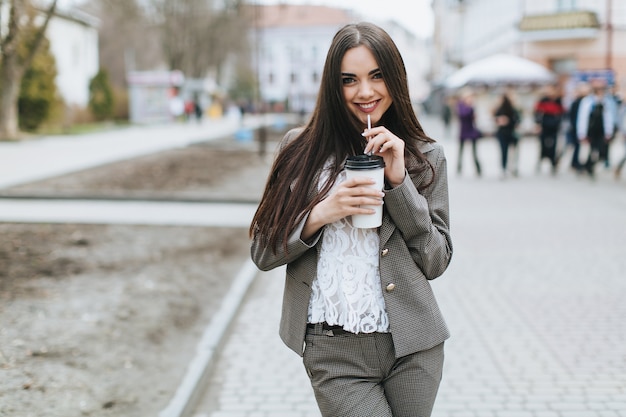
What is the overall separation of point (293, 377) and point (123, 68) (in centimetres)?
7609

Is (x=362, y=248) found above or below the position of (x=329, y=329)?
above

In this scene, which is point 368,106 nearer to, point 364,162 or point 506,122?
point 364,162

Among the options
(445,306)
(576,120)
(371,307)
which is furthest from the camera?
(576,120)

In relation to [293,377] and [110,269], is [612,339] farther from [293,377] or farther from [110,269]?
[110,269]

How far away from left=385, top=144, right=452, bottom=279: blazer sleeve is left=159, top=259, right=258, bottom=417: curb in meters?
2.25

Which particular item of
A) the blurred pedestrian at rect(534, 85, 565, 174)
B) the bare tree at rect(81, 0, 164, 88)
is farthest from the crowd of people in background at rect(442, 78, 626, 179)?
the bare tree at rect(81, 0, 164, 88)

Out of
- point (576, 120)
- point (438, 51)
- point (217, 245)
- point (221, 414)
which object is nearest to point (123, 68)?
point (438, 51)

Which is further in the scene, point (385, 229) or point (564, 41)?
point (564, 41)

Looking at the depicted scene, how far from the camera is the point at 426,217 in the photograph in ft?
7.08

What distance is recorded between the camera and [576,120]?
16.0 meters

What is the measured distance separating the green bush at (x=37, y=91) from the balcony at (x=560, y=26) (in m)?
20.5

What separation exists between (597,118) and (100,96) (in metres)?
34.8

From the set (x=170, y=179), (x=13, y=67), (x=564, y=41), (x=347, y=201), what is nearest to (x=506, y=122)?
(x=170, y=179)

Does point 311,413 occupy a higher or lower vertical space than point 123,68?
lower
